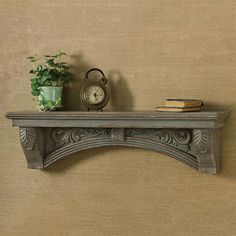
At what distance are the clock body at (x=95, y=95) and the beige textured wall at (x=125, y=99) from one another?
95 millimetres

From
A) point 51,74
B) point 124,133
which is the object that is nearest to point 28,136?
point 51,74

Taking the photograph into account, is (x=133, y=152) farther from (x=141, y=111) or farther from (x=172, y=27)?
(x=172, y=27)

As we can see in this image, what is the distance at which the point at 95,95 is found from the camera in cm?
227

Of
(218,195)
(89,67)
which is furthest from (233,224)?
(89,67)

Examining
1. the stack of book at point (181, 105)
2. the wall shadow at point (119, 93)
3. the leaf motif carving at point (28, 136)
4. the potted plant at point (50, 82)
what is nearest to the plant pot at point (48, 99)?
the potted plant at point (50, 82)

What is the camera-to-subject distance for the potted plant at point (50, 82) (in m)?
2.29

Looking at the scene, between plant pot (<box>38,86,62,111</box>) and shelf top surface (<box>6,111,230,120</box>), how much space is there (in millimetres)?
70

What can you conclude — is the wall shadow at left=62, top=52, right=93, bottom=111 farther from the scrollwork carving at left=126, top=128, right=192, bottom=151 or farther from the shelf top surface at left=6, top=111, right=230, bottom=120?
the scrollwork carving at left=126, top=128, right=192, bottom=151

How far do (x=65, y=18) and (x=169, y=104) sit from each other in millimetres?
646

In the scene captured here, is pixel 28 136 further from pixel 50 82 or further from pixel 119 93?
pixel 119 93

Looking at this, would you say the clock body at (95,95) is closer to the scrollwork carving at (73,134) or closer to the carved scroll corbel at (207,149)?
the scrollwork carving at (73,134)

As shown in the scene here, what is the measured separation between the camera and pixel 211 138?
2.09 metres

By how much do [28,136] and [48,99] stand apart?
18cm

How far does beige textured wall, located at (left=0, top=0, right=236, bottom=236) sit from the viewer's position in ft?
7.41
